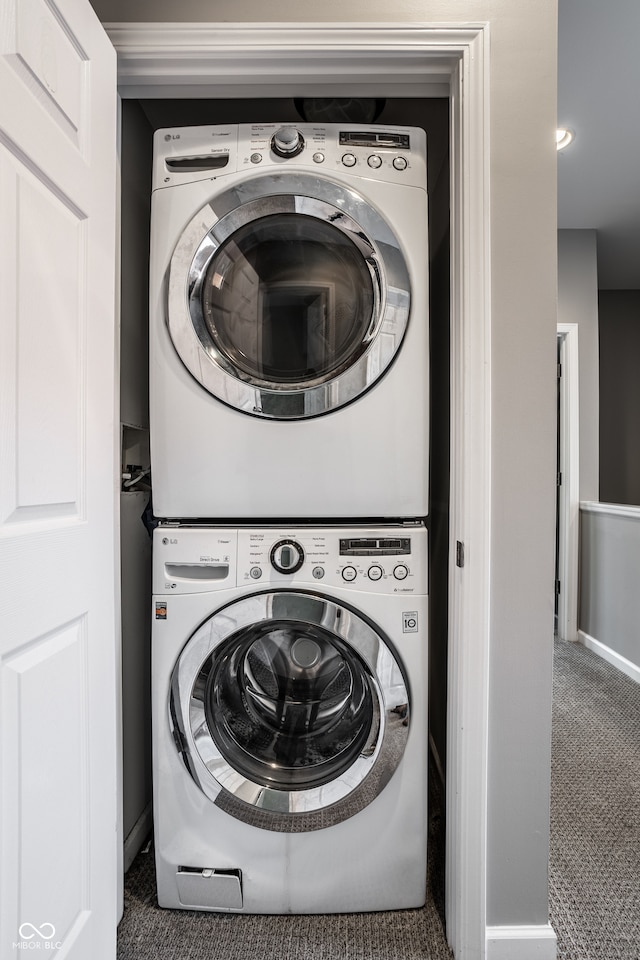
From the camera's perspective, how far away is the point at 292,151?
4.18 ft

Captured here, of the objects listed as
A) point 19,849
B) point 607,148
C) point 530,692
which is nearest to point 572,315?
point 607,148

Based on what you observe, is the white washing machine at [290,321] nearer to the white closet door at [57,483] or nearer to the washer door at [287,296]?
the washer door at [287,296]

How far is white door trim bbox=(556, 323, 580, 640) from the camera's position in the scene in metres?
3.54

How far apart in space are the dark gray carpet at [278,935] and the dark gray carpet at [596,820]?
0.31 meters

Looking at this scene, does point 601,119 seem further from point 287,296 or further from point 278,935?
point 278,935

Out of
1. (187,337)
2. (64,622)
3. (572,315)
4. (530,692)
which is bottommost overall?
(530,692)

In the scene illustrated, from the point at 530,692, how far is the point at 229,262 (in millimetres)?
1192

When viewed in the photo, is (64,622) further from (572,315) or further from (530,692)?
(572,315)

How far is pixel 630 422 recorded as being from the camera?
176 inches

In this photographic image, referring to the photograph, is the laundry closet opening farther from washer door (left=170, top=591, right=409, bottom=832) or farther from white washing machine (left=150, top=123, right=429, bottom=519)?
washer door (left=170, top=591, right=409, bottom=832)

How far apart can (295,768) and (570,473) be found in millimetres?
2881

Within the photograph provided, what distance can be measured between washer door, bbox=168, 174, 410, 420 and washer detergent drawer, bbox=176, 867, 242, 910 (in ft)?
3.58

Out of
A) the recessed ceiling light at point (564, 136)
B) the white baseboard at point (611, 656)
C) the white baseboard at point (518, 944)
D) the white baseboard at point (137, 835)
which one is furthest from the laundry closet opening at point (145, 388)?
the white baseboard at point (611, 656)

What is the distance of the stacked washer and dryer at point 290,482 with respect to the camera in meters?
1.29
